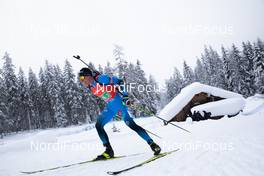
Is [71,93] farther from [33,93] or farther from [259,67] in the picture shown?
[259,67]

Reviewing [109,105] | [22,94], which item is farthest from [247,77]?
[109,105]

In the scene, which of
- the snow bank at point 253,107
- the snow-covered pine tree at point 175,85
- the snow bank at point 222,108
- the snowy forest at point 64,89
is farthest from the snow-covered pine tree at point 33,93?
the snow bank at point 253,107

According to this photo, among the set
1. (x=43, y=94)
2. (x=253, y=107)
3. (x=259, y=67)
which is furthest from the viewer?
(x=43, y=94)

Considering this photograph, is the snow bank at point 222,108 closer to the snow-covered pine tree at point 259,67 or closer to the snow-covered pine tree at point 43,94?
the snow-covered pine tree at point 259,67

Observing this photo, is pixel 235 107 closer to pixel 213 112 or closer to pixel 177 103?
pixel 213 112

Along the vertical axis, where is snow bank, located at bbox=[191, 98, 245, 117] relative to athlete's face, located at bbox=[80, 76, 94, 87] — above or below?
below

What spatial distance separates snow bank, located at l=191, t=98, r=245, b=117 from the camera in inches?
715

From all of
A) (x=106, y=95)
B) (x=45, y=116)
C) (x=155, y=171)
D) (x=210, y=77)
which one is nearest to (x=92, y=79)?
(x=106, y=95)

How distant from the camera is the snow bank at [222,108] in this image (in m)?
18.2

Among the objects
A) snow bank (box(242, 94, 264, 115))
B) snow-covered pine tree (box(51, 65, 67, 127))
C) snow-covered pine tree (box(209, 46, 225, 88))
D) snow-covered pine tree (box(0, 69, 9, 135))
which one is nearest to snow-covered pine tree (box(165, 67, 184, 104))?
snow-covered pine tree (box(209, 46, 225, 88))

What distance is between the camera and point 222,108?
729 inches

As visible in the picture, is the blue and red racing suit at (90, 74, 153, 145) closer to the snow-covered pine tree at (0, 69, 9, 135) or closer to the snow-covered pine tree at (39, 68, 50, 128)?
the snow-covered pine tree at (0, 69, 9, 135)

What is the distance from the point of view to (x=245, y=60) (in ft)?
164

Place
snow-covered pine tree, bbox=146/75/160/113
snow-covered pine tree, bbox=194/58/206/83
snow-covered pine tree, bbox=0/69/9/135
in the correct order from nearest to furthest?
1. snow-covered pine tree, bbox=0/69/9/135
2. snow-covered pine tree, bbox=146/75/160/113
3. snow-covered pine tree, bbox=194/58/206/83
